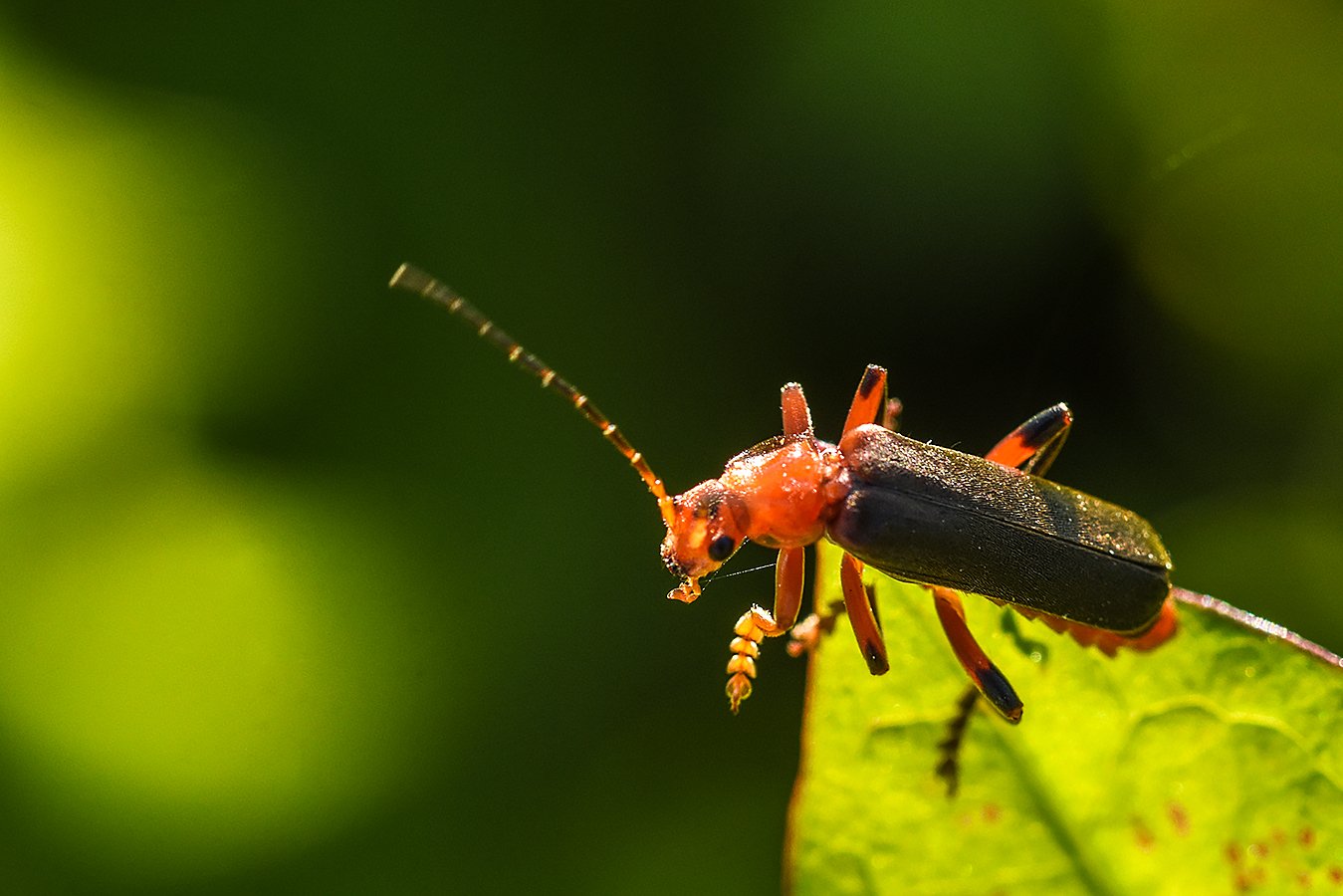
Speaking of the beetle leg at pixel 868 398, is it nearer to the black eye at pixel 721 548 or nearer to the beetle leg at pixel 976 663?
the black eye at pixel 721 548

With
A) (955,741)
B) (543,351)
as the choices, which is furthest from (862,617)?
(543,351)

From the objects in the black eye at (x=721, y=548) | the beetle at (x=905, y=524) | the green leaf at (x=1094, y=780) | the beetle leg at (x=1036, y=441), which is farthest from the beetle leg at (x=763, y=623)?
the green leaf at (x=1094, y=780)

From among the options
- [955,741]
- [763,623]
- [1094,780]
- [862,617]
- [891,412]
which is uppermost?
[891,412]

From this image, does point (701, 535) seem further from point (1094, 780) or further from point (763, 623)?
point (1094, 780)

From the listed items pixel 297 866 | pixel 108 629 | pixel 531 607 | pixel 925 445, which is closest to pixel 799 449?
pixel 925 445

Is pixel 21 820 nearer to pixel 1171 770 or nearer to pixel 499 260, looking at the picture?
pixel 499 260
